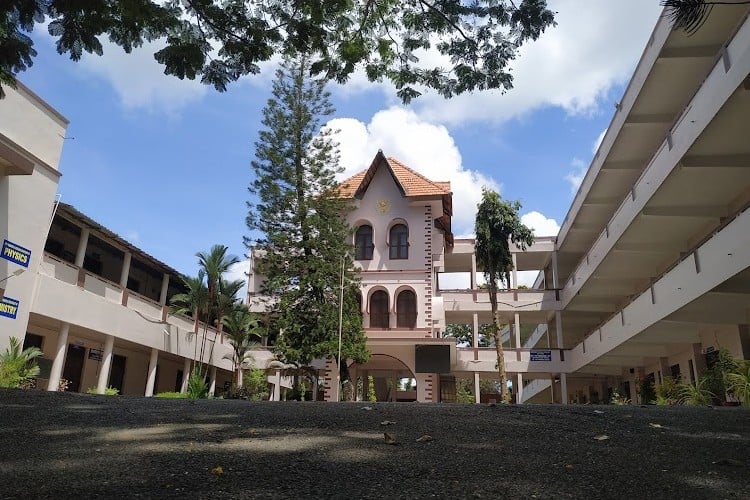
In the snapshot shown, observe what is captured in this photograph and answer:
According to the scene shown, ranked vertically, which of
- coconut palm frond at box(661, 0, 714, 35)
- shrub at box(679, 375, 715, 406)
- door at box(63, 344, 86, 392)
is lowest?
shrub at box(679, 375, 715, 406)

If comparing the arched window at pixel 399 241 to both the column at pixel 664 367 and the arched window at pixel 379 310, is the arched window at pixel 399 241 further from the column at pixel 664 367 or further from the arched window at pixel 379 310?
the column at pixel 664 367

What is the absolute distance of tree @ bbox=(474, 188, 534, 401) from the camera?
24.1 m

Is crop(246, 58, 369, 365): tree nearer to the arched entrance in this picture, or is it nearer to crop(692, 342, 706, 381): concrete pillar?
the arched entrance

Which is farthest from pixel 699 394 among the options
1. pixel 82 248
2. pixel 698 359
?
pixel 82 248

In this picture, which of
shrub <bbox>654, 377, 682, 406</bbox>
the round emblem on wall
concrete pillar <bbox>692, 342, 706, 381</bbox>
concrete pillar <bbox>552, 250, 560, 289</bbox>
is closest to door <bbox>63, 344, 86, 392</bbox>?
the round emblem on wall

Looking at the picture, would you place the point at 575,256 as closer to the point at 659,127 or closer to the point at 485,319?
the point at 485,319

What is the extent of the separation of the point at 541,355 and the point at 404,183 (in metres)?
9.97

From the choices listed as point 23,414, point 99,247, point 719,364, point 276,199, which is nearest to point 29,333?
point 99,247

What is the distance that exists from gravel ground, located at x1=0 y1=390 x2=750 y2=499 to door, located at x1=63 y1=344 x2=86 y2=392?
14525 millimetres

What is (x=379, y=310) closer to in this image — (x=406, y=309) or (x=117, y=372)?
(x=406, y=309)

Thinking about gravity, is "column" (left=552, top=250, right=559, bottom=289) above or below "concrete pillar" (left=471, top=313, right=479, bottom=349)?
above

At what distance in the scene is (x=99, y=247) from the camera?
22.5 metres

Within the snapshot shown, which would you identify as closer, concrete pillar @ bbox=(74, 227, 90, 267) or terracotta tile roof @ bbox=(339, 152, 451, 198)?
concrete pillar @ bbox=(74, 227, 90, 267)

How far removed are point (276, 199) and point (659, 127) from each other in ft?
44.9
